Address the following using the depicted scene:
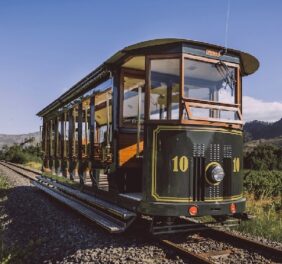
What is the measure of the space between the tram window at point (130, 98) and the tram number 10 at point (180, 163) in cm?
159

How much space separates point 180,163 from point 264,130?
12700 cm

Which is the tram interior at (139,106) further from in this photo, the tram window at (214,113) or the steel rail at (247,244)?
the steel rail at (247,244)

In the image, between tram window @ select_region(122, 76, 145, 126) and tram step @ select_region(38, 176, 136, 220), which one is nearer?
tram step @ select_region(38, 176, 136, 220)

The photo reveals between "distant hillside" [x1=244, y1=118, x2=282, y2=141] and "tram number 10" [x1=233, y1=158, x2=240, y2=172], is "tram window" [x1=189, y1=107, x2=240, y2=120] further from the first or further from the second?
"distant hillside" [x1=244, y1=118, x2=282, y2=141]

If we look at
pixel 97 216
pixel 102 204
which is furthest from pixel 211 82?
pixel 97 216

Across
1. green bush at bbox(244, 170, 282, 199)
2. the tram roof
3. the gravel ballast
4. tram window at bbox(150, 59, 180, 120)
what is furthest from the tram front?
green bush at bbox(244, 170, 282, 199)

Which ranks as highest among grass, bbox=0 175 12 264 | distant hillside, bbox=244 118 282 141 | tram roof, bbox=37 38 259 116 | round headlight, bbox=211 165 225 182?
distant hillside, bbox=244 118 282 141

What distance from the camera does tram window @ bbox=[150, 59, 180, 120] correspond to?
6.11 meters

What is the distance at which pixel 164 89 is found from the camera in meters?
6.53

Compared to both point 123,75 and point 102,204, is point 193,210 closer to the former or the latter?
point 102,204

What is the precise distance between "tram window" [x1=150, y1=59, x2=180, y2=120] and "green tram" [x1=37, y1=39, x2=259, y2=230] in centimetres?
2

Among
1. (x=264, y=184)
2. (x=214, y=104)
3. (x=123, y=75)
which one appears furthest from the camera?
(x=264, y=184)

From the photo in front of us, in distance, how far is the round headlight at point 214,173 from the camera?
589 centimetres

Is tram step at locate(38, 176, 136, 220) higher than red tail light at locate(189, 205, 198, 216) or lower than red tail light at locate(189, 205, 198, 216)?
lower
